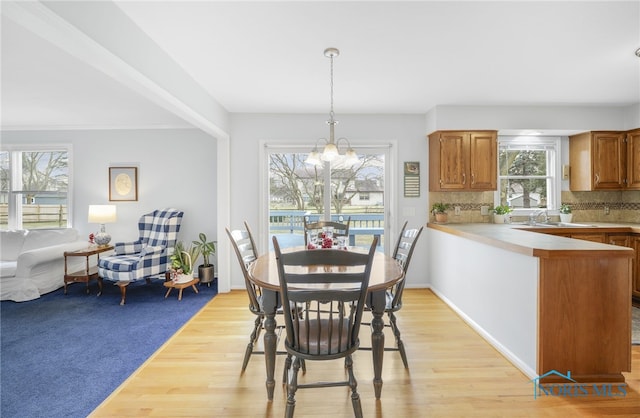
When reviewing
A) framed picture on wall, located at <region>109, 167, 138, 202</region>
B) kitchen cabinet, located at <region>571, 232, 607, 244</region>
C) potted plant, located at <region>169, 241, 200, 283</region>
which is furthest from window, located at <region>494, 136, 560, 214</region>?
framed picture on wall, located at <region>109, 167, 138, 202</region>

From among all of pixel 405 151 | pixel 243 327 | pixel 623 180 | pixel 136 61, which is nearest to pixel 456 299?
pixel 405 151

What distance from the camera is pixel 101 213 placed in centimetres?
446

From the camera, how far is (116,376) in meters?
2.25

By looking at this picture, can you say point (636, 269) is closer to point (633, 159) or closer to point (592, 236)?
point (592, 236)

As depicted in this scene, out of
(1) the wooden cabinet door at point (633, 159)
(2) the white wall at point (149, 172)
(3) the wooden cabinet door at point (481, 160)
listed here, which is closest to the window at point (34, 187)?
(2) the white wall at point (149, 172)

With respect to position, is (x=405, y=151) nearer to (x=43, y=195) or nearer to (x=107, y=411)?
(x=107, y=411)

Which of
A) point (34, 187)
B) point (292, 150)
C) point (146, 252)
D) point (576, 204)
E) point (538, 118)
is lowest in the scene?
point (146, 252)

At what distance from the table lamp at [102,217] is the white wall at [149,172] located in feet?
1.32

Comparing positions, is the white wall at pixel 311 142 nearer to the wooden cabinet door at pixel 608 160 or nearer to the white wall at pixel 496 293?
the white wall at pixel 496 293

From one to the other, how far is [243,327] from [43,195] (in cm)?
436

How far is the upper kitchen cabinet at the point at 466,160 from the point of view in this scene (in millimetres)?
4039

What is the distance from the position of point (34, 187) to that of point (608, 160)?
837cm

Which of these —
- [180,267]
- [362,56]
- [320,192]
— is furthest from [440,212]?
[180,267]

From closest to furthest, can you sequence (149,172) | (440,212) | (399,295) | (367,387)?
(367,387) → (399,295) → (440,212) → (149,172)
